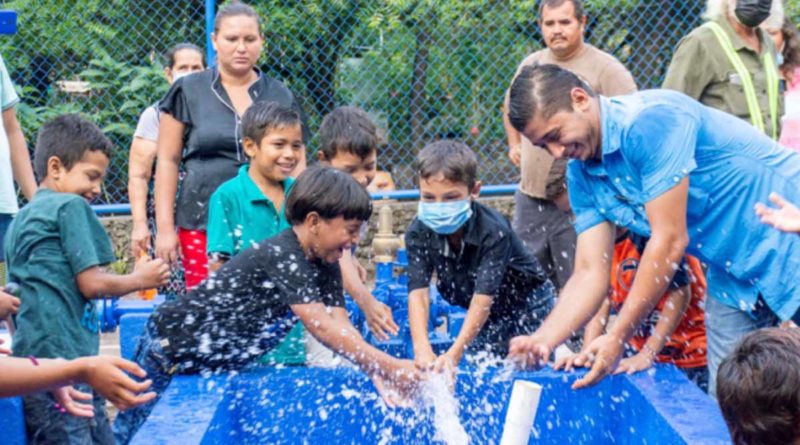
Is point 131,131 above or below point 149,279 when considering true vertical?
below

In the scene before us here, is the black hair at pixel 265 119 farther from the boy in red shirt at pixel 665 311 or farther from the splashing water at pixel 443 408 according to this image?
the boy in red shirt at pixel 665 311

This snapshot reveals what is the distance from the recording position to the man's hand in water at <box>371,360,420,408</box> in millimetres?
3943

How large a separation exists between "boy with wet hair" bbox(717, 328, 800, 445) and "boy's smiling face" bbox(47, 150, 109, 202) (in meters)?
2.83

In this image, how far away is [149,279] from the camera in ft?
13.6

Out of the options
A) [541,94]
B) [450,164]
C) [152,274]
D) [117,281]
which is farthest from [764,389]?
[117,281]

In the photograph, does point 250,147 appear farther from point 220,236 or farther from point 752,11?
point 752,11

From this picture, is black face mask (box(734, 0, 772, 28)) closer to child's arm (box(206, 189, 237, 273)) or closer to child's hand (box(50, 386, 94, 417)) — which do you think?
child's arm (box(206, 189, 237, 273))

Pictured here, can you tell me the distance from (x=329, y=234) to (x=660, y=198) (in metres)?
1.25

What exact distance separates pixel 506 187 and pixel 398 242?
6.43ft

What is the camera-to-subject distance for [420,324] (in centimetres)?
461

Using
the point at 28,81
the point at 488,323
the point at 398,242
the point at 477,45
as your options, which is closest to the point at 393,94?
the point at 477,45

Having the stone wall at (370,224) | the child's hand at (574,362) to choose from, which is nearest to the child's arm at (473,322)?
the child's hand at (574,362)

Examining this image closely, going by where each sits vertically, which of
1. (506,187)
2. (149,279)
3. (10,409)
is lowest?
(506,187)

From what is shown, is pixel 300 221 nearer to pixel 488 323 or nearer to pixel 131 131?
pixel 488 323
